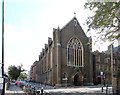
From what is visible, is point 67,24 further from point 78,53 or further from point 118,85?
point 118,85

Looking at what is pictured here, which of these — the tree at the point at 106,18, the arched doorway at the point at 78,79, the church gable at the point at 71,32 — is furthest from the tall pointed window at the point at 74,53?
the tree at the point at 106,18

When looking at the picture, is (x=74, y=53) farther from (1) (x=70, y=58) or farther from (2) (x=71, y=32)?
(2) (x=71, y=32)

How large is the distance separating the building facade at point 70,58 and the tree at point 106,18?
23651 millimetres

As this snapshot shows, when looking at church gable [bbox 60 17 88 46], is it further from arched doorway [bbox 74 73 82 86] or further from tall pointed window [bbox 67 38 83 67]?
arched doorway [bbox 74 73 82 86]

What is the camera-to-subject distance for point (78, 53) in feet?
134

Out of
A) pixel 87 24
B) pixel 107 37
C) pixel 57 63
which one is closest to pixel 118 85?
pixel 107 37

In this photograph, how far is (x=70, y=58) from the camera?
128ft

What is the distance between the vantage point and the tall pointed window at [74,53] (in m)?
39.0

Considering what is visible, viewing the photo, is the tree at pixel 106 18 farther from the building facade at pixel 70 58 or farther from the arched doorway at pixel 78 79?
the arched doorway at pixel 78 79

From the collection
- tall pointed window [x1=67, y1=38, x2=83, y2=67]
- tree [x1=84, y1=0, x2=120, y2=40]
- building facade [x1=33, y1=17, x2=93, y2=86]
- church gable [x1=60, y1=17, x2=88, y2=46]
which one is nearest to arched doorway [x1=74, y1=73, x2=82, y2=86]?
building facade [x1=33, y1=17, x2=93, y2=86]

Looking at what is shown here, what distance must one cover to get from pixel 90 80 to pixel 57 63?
1206 cm

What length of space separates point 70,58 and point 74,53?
194 centimetres

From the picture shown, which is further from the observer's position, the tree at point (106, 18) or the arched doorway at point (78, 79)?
the arched doorway at point (78, 79)

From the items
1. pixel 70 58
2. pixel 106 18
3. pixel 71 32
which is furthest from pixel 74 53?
pixel 106 18
